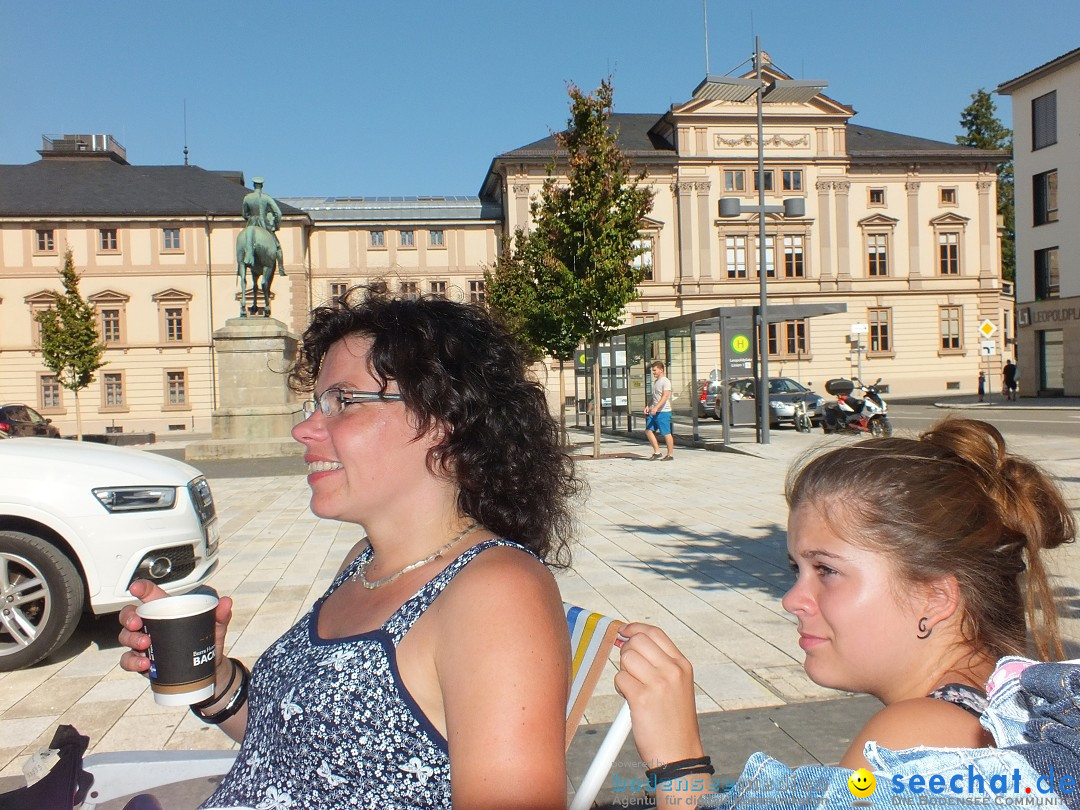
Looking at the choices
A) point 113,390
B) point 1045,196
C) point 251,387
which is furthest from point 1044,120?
point 113,390

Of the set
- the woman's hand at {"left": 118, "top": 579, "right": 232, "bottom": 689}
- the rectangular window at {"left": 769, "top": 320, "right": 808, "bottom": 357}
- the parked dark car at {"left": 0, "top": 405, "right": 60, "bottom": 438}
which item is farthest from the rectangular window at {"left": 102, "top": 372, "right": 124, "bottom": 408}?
the woman's hand at {"left": 118, "top": 579, "right": 232, "bottom": 689}

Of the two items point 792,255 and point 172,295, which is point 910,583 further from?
point 792,255

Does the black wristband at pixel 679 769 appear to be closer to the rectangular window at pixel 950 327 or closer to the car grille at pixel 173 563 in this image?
the car grille at pixel 173 563

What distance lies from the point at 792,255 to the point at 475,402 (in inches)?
2168

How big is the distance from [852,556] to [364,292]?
1.36m

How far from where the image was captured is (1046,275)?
140 feet

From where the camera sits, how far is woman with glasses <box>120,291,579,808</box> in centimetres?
149

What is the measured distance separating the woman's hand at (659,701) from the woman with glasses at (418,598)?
0.15 m

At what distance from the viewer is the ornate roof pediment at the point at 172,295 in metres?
49.9

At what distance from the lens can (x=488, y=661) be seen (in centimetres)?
150

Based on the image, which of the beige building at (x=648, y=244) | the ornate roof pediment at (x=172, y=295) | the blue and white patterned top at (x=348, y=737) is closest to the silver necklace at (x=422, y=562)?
the blue and white patterned top at (x=348, y=737)

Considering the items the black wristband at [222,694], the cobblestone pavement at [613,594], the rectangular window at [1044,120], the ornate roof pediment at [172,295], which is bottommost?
the cobblestone pavement at [613,594]

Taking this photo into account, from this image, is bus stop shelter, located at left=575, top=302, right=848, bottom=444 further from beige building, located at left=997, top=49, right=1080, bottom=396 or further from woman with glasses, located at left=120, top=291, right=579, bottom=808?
beige building, located at left=997, top=49, right=1080, bottom=396

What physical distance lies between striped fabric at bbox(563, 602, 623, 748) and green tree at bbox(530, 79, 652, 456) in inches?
622
